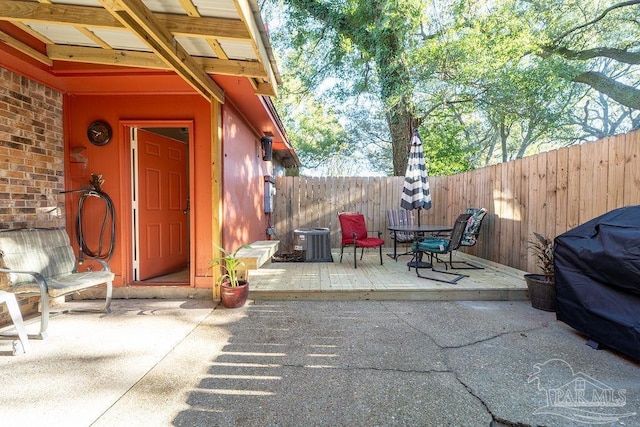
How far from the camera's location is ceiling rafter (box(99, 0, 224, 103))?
192cm

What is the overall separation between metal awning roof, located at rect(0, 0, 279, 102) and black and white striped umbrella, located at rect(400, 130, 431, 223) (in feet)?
9.00

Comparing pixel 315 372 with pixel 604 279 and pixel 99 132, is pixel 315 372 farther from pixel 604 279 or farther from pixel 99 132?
pixel 99 132

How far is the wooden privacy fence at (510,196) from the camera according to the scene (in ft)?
10.5

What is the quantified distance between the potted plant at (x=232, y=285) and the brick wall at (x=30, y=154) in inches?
73.6

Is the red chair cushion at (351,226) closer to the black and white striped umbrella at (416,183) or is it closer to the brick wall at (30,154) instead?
the black and white striped umbrella at (416,183)

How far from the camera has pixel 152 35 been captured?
2.19 metres

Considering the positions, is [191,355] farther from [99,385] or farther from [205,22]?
[205,22]

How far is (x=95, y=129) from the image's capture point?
3676 millimetres

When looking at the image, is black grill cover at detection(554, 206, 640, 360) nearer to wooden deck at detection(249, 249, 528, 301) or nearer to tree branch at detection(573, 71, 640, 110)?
wooden deck at detection(249, 249, 528, 301)

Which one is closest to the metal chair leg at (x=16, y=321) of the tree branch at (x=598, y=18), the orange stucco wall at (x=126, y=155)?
the orange stucco wall at (x=126, y=155)

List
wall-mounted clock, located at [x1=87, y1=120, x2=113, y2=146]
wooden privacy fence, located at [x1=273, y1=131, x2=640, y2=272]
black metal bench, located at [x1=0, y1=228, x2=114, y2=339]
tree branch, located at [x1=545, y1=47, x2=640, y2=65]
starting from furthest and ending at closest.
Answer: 1. tree branch, located at [x1=545, y1=47, x2=640, y2=65]
2. wall-mounted clock, located at [x1=87, y1=120, x2=113, y2=146]
3. wooden privacy fence, located at [x1=273, y1=131, x2=640, y2=272]
4. black metal bench, located at [x1=0, y1=228, x2=114, y2=339]

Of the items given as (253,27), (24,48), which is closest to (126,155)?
(24,48)

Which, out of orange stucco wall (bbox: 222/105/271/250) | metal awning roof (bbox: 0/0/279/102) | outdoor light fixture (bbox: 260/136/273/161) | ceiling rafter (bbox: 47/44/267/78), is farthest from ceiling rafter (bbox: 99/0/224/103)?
outdoor light fixture (bbox: 260/136/273/161)

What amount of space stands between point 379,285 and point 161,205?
3.20 m
